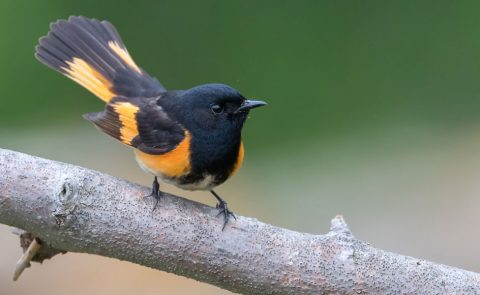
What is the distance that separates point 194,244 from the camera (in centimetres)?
157

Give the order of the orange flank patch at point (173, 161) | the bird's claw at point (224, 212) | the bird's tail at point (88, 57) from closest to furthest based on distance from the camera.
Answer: the bird's claw at point (224, 212) → the orange flank patch at point (173, 161) → the bird's tail at point (88, 57)

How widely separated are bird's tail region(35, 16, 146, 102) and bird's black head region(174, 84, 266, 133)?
1.03 feet

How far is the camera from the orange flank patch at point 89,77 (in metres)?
2.19

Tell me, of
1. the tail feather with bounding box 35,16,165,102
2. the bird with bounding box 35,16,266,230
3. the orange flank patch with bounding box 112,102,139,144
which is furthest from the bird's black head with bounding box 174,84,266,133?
the tail feather with bounding box 35,16,165,102

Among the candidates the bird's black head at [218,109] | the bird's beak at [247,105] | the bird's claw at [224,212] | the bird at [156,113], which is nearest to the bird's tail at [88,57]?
the bird at [156,113]

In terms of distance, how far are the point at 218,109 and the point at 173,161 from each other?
206mm

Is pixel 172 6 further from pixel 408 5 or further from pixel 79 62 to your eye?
pixel 79 62

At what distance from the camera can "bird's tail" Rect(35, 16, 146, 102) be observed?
2.19 meters

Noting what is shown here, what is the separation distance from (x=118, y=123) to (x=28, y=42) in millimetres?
2373

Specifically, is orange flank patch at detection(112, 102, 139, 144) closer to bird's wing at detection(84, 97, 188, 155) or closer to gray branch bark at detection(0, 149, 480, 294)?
bird's wing at detection(84, 97, 188, 155)

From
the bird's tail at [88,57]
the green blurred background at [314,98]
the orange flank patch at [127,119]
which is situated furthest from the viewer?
the green blurred background at [314,98]

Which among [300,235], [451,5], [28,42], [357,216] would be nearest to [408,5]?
[451,5]

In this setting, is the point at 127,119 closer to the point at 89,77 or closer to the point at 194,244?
the point at 89,77

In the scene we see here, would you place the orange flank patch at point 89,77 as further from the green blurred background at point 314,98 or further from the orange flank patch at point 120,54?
the green blurred background at point 314,98
